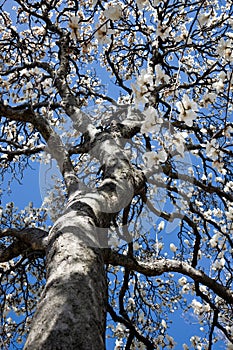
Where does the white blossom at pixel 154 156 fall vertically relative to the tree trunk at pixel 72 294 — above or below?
above

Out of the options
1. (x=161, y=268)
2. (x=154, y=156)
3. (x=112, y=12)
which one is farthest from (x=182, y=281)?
(x=112, y=12)

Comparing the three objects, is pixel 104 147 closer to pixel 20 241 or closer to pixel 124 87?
pixel 20 241

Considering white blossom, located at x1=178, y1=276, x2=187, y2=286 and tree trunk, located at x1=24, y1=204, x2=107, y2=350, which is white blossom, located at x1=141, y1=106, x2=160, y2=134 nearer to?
tree trunk, located at x1=24, y1=204, x2=107, y2=350

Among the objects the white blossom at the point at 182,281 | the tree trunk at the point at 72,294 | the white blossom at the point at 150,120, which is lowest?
the tree trunk at the point at 72,294

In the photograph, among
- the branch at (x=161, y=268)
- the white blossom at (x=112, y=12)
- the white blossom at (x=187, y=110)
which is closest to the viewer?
the white blossom at (x=112, y=12)

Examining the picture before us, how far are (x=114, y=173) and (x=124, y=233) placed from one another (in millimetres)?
949

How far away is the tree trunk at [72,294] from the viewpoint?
2.52ft

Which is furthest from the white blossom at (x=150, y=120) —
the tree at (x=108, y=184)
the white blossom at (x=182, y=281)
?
the white blossom at (x=182, y=281)

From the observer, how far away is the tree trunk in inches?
30.3

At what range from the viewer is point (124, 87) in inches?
141

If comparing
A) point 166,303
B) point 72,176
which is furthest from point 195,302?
point 72,176

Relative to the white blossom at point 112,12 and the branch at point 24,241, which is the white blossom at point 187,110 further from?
the branch at point 24,241

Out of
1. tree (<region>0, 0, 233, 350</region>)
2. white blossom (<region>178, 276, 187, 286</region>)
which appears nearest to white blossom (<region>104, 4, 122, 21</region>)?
tree (<region>0, 0, 233, 350</region>)

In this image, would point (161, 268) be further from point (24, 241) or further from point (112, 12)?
point (112, 12)
